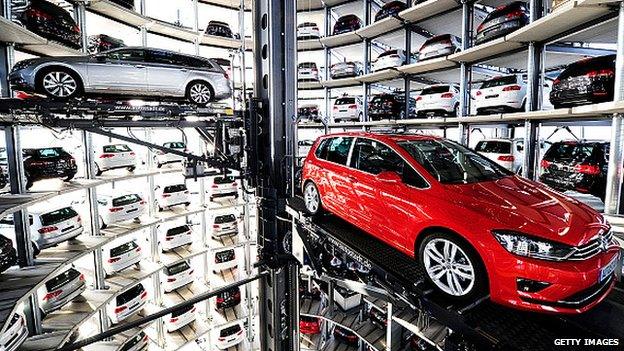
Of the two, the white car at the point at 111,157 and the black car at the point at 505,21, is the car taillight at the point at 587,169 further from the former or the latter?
the white car at the point at 111,157

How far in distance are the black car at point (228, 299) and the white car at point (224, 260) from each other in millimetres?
922

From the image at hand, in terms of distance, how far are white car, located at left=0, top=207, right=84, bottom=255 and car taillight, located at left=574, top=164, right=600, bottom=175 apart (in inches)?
386

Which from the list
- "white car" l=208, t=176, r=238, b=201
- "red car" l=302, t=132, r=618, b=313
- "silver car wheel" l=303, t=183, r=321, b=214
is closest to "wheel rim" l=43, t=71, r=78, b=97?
"silver car wheel" l=303, t=183, r=321, b=214

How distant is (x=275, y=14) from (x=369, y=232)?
3.31 m

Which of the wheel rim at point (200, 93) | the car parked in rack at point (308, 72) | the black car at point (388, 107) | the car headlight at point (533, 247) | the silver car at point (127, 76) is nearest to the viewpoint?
the car headlight at point (533, 247)

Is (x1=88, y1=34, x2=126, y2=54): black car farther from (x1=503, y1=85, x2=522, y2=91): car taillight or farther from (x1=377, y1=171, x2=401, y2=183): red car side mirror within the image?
(x1=503, y1=85, x2=522, y2=91): car taillight

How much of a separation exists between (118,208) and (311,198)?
656 cm

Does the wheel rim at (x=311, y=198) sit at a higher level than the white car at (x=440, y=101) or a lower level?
lower

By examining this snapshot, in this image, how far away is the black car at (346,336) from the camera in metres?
9.58

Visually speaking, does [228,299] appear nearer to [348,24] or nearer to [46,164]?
[46,164]

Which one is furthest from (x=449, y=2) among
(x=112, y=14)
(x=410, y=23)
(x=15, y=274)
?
(x=15, y=274)

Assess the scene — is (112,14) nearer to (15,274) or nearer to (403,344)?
(15,274)

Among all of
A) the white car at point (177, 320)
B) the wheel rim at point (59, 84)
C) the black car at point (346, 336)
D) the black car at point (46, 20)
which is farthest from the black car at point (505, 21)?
the white car at point (177, 320)

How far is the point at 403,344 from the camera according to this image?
7184mm
